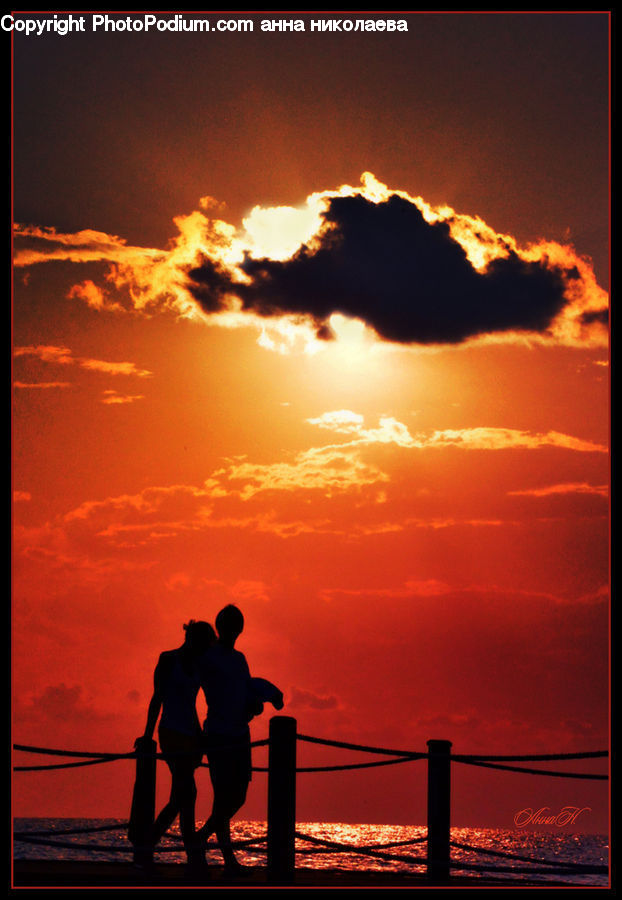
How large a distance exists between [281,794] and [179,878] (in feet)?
3.88

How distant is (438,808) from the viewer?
9.89 metres

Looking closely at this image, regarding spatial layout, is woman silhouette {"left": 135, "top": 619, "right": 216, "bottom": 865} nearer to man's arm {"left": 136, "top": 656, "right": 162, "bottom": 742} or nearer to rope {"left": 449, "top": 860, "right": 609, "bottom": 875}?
man's arm {"left": 136, "top": 656, "right": 162, "bottom": 742}

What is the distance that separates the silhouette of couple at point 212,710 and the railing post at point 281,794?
0.20 m

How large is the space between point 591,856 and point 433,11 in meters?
74.0

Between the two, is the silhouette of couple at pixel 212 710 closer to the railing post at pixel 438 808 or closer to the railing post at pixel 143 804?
the railing post at pixel 143 804

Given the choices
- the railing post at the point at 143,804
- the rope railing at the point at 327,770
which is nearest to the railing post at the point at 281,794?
the rope railing at the point at 327,770

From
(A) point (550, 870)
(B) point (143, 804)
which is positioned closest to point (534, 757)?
(A) point (550, 870)

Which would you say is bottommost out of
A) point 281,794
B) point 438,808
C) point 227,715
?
point 438,808

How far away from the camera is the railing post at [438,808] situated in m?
9.81

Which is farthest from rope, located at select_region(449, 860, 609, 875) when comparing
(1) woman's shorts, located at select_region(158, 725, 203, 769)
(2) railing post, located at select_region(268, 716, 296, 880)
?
(1) woman's shorts, located at select_region(158, 725, 203, 769)

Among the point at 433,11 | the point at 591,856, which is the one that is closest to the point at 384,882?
the point at 433,11

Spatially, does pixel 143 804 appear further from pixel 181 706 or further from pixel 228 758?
pixel 181 706

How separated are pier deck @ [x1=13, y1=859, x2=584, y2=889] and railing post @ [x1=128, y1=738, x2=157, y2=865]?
19cm
